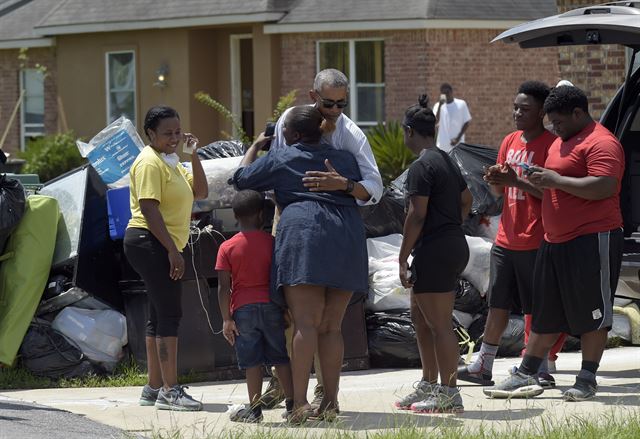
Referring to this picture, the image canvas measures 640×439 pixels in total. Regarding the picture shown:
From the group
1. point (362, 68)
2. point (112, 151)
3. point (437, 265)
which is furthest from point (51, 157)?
point (437, 265)

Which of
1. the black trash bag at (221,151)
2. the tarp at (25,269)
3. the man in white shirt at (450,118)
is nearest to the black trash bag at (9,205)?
the tarp at (25,269)

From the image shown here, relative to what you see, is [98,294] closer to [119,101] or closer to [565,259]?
[565,259]

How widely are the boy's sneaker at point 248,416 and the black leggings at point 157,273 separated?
802 mm

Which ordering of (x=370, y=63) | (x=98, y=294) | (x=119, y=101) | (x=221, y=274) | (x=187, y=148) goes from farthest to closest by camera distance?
(x=119, y=101) → (x=370, y=63) → (x=98, y=294) → (x=187, y=148) → (x=221, y=274)

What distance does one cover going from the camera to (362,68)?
24.0 m

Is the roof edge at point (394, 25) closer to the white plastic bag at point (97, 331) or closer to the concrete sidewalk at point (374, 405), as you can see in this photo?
the concrete sidewalk at point (374, 405)

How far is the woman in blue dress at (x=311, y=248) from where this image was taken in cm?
762

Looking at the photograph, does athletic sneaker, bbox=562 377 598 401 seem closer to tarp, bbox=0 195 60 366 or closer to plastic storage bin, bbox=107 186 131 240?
plastic storage bin, bbox=107 186 131 240

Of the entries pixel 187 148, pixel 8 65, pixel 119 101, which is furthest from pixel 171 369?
pixel 8 65

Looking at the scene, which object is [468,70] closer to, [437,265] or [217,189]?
[217,189]

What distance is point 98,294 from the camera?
977 centimetres

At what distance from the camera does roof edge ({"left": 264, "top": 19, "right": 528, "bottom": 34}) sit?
75.4ft

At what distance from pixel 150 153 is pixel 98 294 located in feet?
5.55

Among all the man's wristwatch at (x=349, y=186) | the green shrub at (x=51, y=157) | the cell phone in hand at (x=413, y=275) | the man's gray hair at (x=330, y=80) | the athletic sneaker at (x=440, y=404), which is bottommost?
the green shrub at (x=51, y=157)
